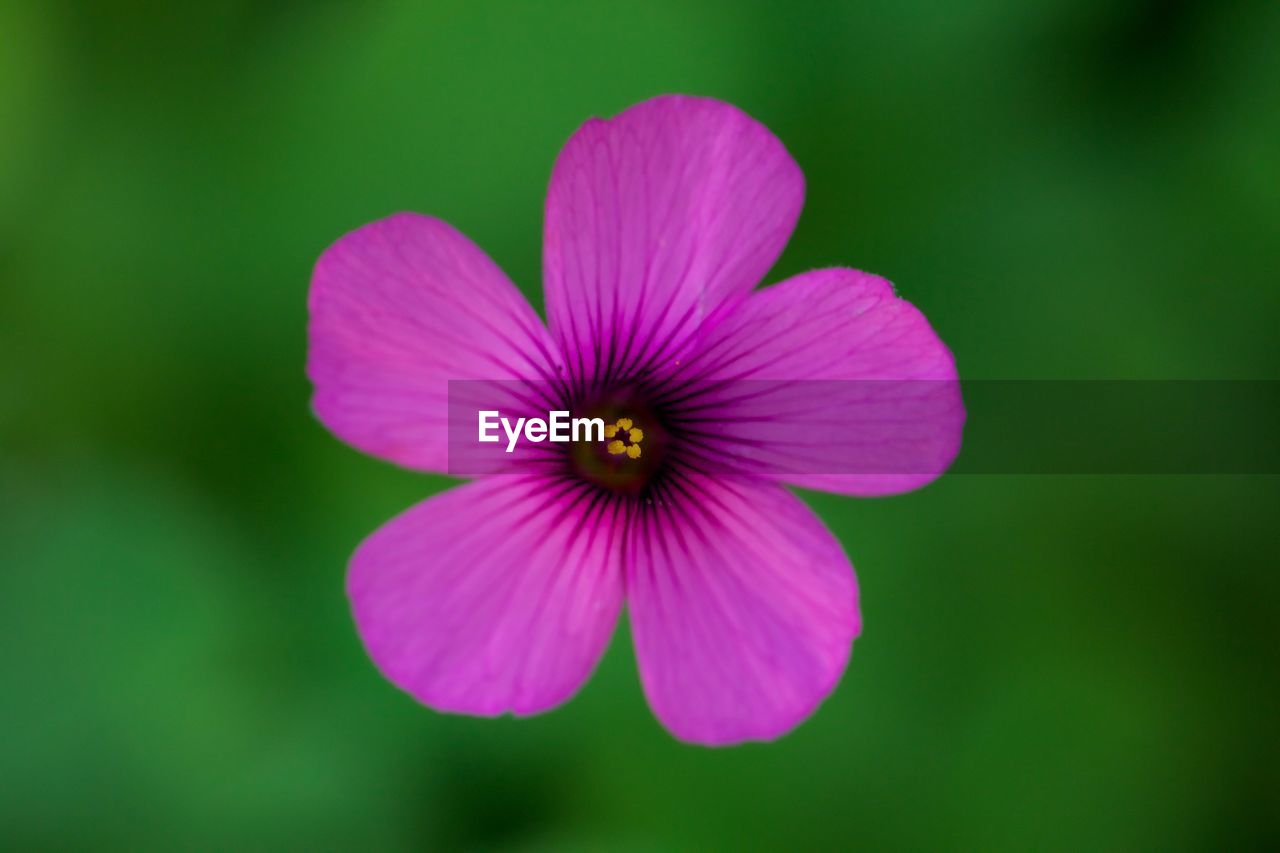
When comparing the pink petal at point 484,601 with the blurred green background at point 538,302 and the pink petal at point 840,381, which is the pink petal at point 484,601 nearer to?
the pink petal at point 840,381

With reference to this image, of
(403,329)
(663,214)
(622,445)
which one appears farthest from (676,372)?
(403,329)

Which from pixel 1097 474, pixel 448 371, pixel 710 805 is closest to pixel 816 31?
pixel 1097 474

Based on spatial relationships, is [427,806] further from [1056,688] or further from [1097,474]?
[1097,474]

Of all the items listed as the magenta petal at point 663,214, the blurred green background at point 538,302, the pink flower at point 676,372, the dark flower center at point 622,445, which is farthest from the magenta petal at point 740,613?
the blurred green background at point 538,302

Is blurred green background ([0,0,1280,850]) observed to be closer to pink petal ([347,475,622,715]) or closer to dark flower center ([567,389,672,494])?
dark flower center ([567,389,672,494])

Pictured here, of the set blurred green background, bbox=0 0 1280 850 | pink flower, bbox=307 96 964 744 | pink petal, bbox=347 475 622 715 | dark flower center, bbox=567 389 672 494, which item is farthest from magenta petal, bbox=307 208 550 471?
blurred green background, bbox=0 0 1280 850

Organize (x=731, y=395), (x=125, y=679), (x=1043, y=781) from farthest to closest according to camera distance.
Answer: (x=1043, y=781)
(x=125, y=679)
(x=731, y=395)
